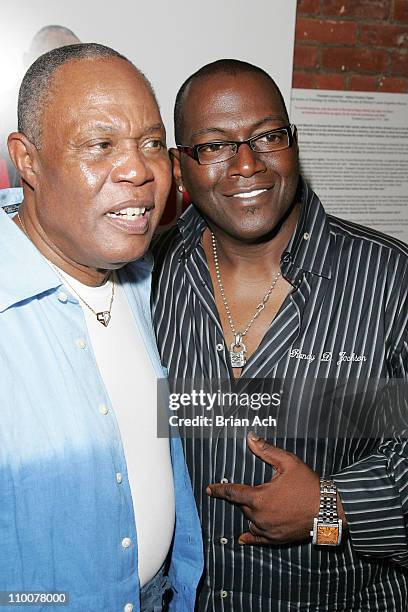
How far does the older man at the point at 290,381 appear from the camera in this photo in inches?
67.1

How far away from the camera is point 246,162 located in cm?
180

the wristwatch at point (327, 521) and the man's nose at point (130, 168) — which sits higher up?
the man's nose at point (130, 168)

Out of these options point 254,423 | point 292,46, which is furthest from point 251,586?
point 292,46

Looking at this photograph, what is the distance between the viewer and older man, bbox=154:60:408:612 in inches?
67.1

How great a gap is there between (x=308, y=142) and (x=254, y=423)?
1.90m

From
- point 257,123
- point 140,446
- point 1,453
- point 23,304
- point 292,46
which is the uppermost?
point 292,46

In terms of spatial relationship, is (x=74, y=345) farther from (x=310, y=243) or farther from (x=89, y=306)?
(x=310, y=243)

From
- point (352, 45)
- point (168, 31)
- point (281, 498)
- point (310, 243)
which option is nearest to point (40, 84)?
point (310, 243)

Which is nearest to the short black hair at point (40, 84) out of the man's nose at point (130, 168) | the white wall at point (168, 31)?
the man's nose at point (130, 168)

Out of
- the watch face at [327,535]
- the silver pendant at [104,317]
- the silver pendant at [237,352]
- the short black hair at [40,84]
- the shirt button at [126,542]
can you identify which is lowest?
the watch face at [327,535]

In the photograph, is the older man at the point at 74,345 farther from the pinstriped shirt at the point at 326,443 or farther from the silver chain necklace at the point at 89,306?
the pinstriped shirt at the point at 326,443

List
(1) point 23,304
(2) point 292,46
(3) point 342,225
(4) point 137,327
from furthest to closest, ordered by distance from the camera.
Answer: (2) point 292,46
(3) point 342,225
(4) point 137,327
(1) point 23,304

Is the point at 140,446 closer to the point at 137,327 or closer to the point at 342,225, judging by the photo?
the point at 137,327

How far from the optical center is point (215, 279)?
6.63 feet
